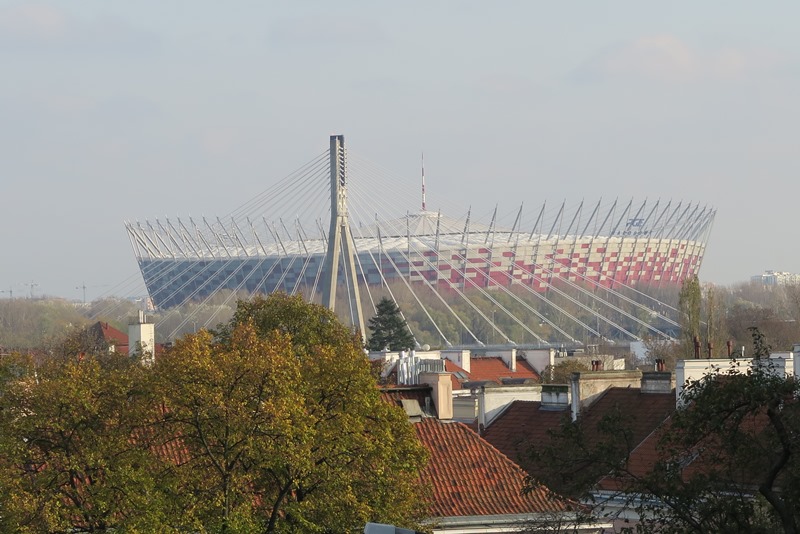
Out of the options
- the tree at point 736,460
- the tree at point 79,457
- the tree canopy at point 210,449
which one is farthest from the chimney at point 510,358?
the tree at point 736,460

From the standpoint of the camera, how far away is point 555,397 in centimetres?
2069

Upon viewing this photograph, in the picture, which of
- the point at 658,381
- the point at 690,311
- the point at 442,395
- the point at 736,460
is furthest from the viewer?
the point at 690,311

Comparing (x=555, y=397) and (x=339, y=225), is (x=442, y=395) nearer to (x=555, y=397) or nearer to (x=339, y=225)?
(x=555, y=397)

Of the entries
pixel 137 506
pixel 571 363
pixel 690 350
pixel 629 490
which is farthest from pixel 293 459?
pixel 690 350

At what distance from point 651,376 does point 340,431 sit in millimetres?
6297

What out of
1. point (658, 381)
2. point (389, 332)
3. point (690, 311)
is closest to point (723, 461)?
point (658, 381)

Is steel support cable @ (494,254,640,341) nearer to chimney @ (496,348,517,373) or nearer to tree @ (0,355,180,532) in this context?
chimney @ (496,348,517,373)

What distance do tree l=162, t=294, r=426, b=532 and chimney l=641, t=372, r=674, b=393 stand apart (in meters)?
5.58

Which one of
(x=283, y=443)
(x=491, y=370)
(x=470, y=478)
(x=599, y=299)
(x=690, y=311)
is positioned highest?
(x=599, y=299)

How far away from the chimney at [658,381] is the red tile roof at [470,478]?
2791 mm

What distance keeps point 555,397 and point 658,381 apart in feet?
7.07

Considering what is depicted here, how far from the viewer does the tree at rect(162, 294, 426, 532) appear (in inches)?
515

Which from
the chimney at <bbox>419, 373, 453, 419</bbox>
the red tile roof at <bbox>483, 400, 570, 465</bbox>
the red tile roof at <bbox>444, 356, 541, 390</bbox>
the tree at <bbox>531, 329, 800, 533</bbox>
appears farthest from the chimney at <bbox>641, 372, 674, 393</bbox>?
the red tile roof at <bbox>444, 356, 541, 390</bbox>

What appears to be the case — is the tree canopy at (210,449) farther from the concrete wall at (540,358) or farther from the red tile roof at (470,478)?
the concrete wall at (540,358)
